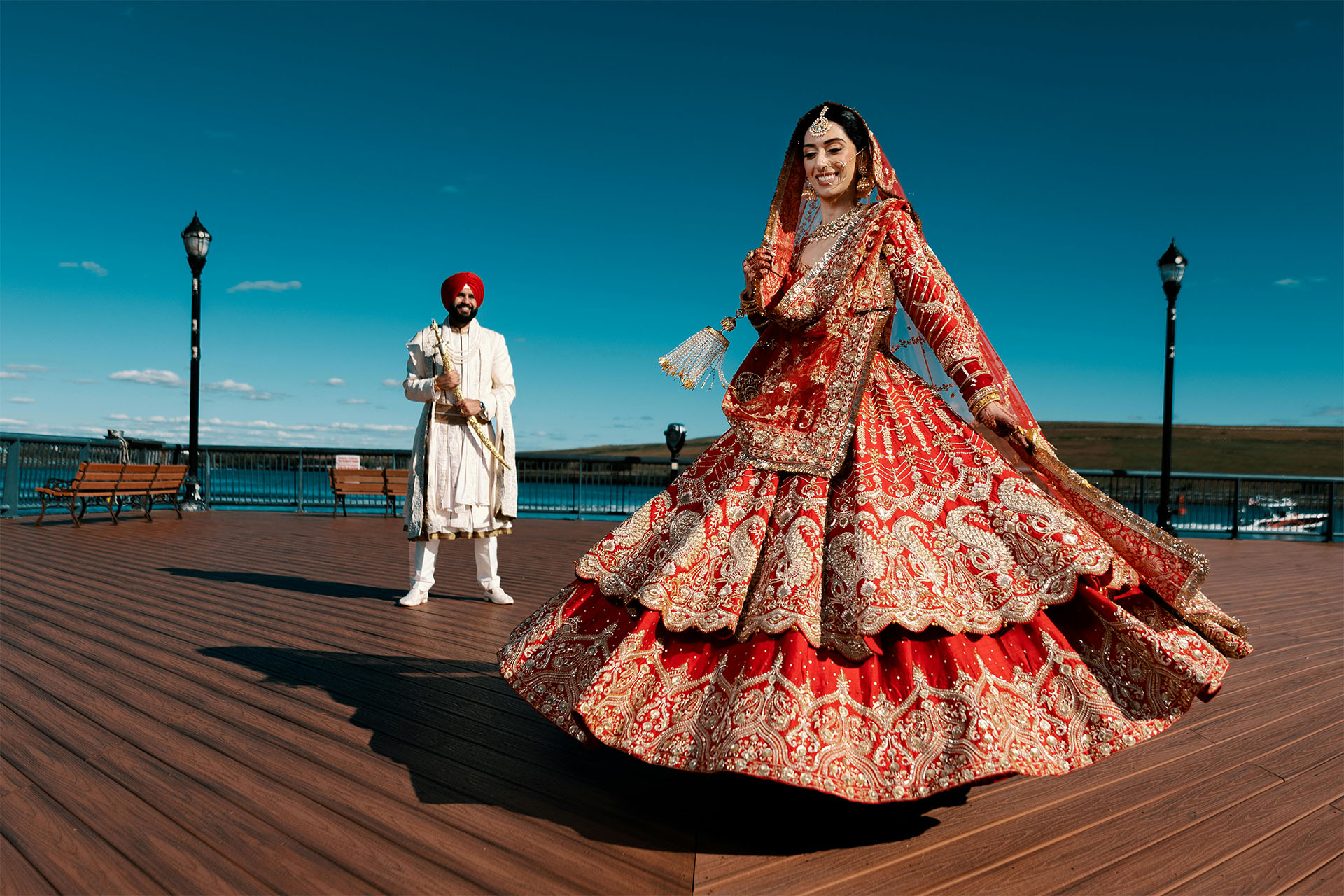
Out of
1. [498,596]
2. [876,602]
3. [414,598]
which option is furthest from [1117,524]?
[414,598]

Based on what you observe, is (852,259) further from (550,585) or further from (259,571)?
(259,571)

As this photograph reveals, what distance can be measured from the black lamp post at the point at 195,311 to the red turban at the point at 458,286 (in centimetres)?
904

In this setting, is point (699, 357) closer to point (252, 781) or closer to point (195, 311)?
point (252, 781)

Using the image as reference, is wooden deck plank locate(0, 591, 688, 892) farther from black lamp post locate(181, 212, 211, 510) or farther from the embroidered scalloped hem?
black lamp post locate(181, 212, 211, 510)

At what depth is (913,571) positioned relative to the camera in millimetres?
1708

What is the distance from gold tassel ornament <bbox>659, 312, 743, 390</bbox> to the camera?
2.41 meters

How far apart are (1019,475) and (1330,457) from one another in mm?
82288

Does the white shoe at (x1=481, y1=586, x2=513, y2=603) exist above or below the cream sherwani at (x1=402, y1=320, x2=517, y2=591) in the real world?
below

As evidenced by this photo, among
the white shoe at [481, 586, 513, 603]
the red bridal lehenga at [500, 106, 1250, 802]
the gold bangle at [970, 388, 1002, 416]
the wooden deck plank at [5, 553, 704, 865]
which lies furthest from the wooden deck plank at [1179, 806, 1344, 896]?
the white shoe at [481, 586, 513, 603]

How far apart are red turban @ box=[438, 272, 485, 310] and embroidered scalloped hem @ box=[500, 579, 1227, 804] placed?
11.5ft

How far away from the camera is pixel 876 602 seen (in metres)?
1.64

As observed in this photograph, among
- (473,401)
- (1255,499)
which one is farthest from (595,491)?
(1255,499)

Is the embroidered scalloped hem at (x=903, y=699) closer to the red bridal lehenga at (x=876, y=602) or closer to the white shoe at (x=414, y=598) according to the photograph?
the red bridal lehenga at (x=876, y=602)

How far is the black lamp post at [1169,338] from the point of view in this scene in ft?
36.0
